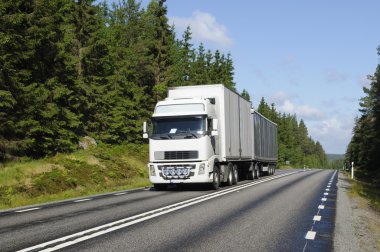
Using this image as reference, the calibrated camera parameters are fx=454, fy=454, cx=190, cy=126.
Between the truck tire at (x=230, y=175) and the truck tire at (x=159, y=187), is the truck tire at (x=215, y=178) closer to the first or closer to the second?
the truck tire at (x=230, y=175)

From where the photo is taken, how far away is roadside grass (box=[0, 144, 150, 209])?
1625cm

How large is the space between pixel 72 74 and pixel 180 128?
41.7ft

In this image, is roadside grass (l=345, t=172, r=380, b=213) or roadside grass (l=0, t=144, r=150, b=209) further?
roadside grass (l=0, t=144, r=150, b=209)

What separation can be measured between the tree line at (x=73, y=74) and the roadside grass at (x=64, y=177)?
5.14ft

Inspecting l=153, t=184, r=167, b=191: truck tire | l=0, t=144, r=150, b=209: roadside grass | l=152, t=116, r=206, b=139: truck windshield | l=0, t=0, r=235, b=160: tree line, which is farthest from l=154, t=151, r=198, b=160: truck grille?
l=0, t=0, r=235, b=160: tree line

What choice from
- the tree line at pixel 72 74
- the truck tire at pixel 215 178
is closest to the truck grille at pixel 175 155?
the truck tire at pixel 215 178

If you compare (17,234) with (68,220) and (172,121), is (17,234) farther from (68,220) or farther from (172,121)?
(172,121)

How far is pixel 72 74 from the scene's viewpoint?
91.9 feet

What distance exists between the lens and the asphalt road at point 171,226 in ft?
23.6

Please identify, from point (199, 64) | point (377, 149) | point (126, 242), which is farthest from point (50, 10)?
point (199, 64)

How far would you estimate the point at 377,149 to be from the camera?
5450cm

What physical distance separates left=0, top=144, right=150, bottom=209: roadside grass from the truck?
3.55 metres

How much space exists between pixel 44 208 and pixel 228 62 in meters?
72.6

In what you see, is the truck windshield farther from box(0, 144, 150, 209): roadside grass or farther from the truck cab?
box(0, 144, 150, 209): roadside grass
